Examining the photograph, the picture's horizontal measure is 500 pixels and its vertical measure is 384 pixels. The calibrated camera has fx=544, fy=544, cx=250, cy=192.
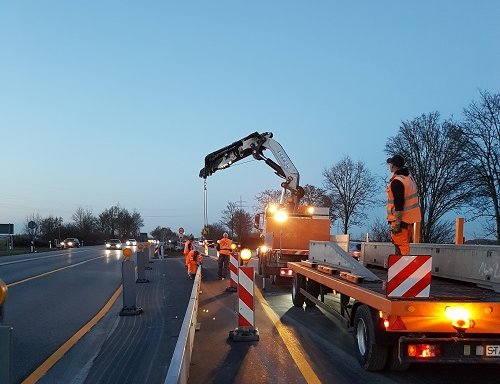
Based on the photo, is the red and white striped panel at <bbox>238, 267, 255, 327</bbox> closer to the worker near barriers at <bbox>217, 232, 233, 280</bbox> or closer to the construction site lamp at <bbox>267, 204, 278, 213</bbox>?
the construction site lamp at <bbox>267, 204, 278, 213</bbox>

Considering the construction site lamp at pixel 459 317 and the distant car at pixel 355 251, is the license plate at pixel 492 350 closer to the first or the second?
the construction site lamp at pixel 459 317

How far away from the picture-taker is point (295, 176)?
67.3 feet

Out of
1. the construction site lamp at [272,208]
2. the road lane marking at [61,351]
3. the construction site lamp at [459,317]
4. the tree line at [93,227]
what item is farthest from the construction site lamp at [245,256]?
the tree line at [93,227]

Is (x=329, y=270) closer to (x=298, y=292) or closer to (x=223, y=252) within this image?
(x=298, y=292)

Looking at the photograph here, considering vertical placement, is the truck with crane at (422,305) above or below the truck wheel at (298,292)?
above

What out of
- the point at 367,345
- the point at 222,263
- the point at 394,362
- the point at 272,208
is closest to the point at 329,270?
the point at 367,345

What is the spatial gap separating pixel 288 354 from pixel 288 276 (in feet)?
27.8

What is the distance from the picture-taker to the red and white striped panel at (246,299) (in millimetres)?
8883

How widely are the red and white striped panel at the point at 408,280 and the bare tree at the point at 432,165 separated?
38.1 m

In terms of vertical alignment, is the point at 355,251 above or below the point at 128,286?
above

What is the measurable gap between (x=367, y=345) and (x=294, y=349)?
161cm

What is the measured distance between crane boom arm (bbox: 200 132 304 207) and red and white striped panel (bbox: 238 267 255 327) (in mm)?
10980

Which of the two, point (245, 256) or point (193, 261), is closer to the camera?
point (245, 256)

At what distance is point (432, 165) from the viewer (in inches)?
1772
